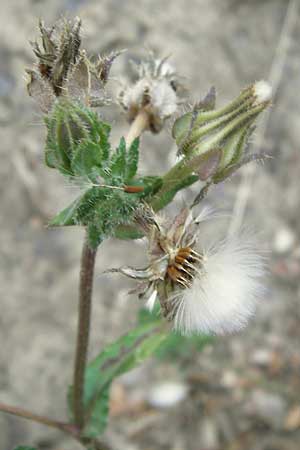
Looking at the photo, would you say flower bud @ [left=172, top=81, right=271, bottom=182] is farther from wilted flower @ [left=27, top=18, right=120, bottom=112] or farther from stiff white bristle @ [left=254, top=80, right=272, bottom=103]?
wilted flower @ [left=27, top=18, right=120, bottom=112]

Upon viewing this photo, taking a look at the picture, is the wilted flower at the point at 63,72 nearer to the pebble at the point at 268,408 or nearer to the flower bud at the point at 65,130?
the flower bud at the point at 65,130

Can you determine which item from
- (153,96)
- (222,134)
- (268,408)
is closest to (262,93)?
(222,134)

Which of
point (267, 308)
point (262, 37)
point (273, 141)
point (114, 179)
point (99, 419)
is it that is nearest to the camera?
point (114, 179)

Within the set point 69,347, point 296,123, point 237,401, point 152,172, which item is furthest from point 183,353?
point 296,123

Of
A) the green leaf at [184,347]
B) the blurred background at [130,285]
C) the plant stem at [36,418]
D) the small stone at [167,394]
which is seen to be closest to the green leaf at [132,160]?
the plant stem at [36,418]

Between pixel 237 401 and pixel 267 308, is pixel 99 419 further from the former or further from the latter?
pixel 267 308

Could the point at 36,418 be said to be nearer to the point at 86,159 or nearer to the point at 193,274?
the point at 193,274
